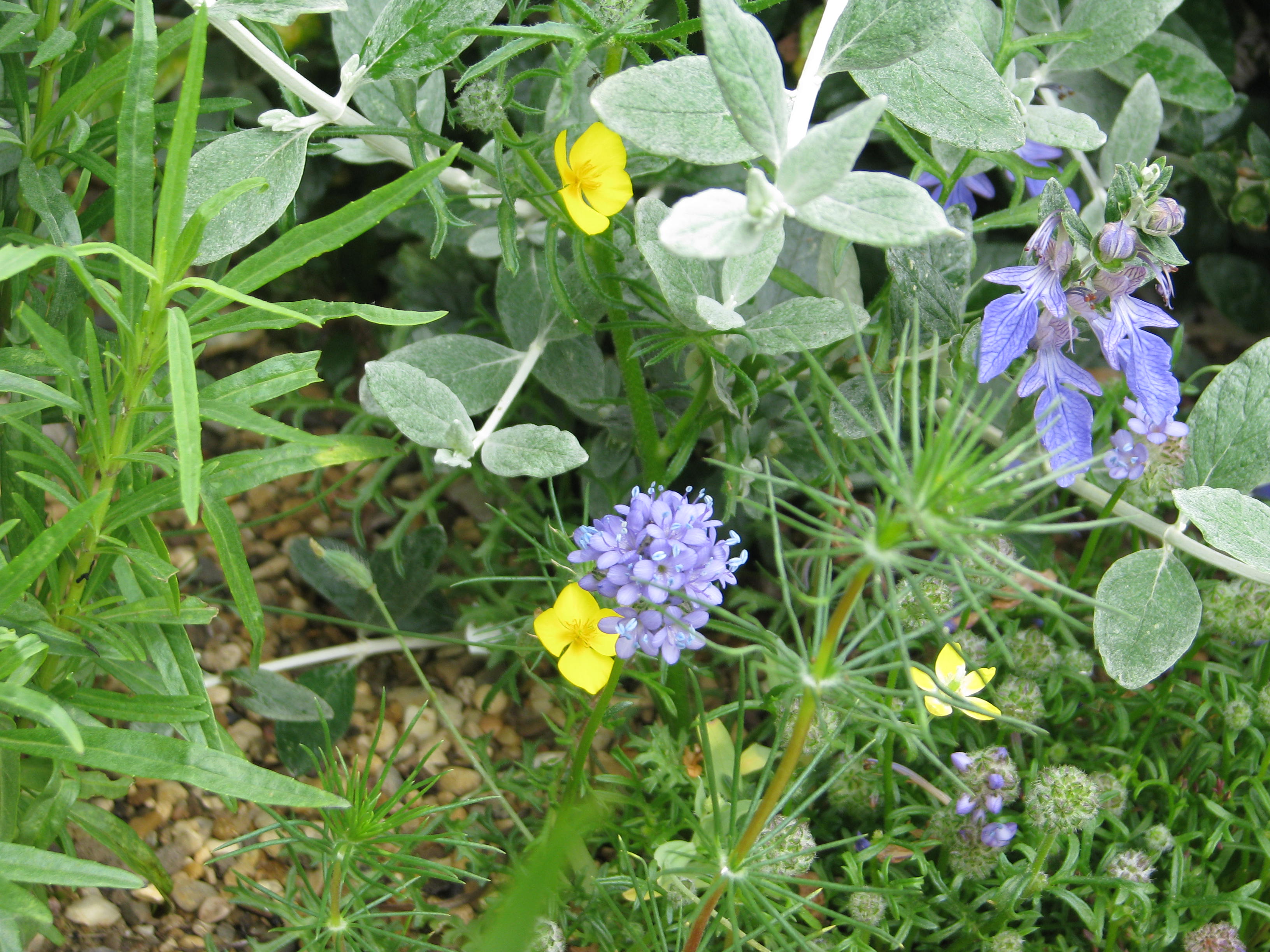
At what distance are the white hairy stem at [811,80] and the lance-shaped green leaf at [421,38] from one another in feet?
0.83

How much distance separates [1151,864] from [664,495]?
1.90 feet

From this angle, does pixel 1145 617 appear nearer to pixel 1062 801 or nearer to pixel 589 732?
pixel 1062 801

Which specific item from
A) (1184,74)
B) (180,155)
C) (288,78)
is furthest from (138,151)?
(1184,74)

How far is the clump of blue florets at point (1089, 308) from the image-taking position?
3.02 ft

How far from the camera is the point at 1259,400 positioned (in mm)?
1007

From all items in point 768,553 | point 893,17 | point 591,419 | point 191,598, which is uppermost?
point 893,17

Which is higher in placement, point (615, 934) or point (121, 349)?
point (121, 349)

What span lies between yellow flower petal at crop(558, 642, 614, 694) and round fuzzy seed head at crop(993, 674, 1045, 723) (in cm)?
40

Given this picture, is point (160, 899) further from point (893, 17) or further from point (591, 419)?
point (893, 17)

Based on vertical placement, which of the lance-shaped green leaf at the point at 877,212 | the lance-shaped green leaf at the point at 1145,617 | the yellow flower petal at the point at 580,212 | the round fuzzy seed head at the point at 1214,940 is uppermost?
the lance-shaped green leaf at the point at 877,212

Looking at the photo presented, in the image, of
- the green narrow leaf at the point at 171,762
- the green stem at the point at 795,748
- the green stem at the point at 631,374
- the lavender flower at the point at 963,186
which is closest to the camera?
the green stem at the point at 795,748

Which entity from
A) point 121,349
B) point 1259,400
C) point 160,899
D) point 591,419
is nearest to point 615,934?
point 160,899

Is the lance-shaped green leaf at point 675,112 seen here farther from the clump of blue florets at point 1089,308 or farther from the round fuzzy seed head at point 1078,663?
the round fuzzy seed head at point 1078,663

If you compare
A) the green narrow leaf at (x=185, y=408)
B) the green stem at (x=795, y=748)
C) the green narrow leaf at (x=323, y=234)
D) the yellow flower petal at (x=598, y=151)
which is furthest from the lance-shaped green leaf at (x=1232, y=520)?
the green narrow leaf at (x=185, y=408)
